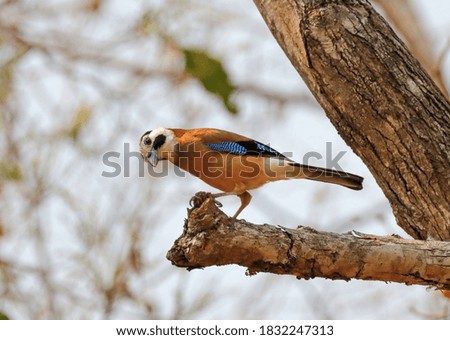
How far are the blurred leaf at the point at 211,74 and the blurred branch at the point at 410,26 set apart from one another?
4447 mm

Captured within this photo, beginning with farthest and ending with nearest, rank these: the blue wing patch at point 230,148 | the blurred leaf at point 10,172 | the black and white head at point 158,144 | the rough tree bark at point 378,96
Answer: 1. the blurred leaf at point 10,172
2. the black and white head at point 158,144
3. the blue wing patch at point 230,148
4. the rough tree bark at point 378,96

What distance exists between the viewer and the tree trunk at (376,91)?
17.9 feet

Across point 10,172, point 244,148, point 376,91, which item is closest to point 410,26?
point 244,148

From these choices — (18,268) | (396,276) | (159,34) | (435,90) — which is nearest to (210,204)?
(396,276)

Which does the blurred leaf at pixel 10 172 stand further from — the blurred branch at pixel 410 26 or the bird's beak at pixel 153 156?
the blurred branch at pixel 410 26

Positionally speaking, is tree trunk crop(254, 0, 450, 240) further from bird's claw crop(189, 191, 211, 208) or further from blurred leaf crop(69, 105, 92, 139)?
blurred leaf crop(69, 105, 92, 139)

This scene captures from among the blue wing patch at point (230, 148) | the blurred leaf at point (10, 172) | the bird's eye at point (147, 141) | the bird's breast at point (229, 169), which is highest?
the bird's eye at point (147, 141)

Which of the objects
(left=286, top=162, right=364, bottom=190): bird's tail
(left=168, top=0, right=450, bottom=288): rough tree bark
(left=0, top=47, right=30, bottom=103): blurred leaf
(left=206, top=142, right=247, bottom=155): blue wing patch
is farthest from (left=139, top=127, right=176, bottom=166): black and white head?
(left=168, top=0, right=450, bottom=288): rough tree bark

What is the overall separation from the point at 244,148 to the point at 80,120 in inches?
84.8

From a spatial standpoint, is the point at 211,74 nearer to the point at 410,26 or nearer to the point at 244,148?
the point at 244,148

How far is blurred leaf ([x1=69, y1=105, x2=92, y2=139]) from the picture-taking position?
841 cm

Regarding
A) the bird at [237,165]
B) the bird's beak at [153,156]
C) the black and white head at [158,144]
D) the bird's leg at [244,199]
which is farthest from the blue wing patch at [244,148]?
the bird's beak at [153,156]

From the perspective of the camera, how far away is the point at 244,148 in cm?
735

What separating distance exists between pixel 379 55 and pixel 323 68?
0.42 meters
